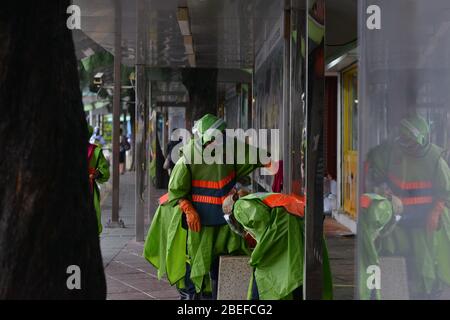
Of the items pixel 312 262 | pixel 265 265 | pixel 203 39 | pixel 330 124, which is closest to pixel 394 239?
pixel 312 262

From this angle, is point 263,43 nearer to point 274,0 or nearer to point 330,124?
point 330,124

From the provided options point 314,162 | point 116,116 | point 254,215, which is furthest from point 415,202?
point 116,116

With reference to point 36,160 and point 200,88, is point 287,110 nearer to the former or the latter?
point 36,160

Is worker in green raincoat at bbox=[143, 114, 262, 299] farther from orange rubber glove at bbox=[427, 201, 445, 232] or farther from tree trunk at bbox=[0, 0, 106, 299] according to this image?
tree trunk at bbox=[0, 0, 106, 299]

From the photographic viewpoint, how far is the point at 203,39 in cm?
1278

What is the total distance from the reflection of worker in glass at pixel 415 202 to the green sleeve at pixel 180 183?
195 centimetres

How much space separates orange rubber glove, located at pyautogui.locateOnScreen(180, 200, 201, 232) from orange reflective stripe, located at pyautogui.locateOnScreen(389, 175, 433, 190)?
1886mm

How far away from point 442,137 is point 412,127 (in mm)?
1174

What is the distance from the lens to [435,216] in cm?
536

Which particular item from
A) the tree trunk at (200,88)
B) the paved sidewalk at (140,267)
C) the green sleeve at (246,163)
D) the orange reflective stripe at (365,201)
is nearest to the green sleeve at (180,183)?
the green sleeve at (246,163)

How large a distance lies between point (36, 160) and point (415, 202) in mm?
2317

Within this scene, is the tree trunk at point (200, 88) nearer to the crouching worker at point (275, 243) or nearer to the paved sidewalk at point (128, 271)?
the paved sidewalk at point (128, 271)

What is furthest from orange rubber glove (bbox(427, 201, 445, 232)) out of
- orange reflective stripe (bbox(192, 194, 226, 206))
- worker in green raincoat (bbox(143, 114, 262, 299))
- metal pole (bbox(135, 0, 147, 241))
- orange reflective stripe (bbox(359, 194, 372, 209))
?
metal pole (bbox(135, 0, 147, 241))

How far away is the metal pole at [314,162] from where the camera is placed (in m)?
4.88
